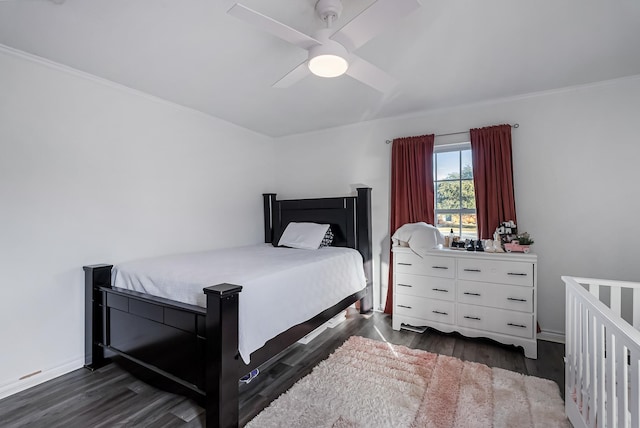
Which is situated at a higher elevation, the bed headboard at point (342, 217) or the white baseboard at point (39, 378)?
the bed headboard at point (342, 217)

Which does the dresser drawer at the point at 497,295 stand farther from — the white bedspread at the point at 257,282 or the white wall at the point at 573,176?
the white bedspread at the point at 257,282

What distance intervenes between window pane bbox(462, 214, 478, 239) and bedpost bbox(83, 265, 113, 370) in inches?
138

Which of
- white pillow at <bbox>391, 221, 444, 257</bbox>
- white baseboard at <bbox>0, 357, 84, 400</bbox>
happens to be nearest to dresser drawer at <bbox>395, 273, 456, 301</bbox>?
white pillow at <bbox>391, 221, 444, 257</bbox>

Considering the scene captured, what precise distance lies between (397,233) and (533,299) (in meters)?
1.30

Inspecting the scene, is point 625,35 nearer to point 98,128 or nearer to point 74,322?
point 98,128

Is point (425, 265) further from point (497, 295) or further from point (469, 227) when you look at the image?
point (469, 227)

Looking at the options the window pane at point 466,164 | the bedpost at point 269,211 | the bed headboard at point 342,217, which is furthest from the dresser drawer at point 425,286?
the bedpost at point 269,211

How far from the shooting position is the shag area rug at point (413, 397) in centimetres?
173

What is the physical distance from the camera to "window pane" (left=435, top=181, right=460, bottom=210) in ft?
11.1

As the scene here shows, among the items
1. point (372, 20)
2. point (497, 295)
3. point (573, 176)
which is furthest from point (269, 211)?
point (573, 176)

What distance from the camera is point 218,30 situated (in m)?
1.90

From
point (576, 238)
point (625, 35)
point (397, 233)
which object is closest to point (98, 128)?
point (397, 233)

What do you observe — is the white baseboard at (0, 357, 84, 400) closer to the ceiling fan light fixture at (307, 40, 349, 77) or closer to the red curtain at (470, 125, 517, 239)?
the ceiling fan light fixture at (307, 40, 349, 77)

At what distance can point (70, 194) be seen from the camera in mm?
2391
